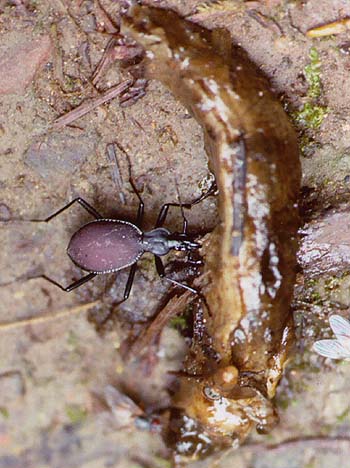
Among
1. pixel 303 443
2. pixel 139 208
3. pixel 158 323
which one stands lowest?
pixel 303 443

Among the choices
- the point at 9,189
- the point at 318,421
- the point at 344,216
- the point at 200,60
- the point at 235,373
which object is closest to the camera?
the point at 200,60

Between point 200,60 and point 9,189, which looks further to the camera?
point 9,189

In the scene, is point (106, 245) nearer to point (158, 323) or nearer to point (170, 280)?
point (170, 280)

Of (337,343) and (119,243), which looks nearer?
(119,243)

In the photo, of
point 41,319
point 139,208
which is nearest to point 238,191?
point 139,208

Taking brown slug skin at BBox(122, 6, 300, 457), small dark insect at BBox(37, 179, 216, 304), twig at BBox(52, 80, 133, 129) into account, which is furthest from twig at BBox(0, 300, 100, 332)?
twig at BBox(52, 80, 133, 129)

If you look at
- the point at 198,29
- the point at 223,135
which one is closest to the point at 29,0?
the point at 198,29

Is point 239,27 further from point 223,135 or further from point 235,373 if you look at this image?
Result: point 235,373
